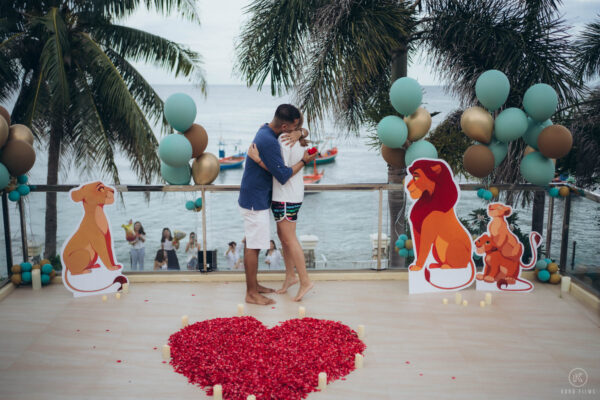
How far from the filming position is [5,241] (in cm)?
518

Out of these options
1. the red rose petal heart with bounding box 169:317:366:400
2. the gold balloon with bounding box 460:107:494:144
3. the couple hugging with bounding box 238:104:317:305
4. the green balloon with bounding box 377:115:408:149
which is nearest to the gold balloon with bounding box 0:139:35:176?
the couple hugging with bounding box 238:104:317:305

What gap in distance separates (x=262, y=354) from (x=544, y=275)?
9.68ft

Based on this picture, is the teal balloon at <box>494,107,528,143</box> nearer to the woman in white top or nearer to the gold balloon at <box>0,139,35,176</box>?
the woman in white top

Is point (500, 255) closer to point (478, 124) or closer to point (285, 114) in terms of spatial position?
point (478, 124)

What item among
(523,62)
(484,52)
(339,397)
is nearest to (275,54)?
(484,52)

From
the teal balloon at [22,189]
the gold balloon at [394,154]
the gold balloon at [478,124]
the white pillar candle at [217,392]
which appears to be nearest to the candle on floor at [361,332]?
the white pillar candle at [217,392]

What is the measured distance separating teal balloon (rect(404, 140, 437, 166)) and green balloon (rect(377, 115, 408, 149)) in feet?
0.45

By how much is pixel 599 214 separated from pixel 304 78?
4.24 metres

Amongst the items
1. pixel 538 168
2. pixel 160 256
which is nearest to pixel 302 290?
pixel 538 168

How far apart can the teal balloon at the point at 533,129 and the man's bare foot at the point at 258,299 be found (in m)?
2.81

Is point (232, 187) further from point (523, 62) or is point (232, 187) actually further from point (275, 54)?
point (523, 62)

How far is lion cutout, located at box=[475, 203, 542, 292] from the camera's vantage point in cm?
492

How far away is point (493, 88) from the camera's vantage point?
491cm

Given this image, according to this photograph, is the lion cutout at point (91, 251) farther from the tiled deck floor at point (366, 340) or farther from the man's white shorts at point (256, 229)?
the man's white shorts at point (256, 229)
